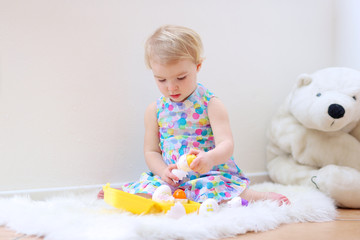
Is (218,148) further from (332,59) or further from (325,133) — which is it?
(332,59)

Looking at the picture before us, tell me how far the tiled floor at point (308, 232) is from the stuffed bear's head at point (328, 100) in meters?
0.38

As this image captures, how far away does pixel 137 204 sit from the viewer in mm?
1079

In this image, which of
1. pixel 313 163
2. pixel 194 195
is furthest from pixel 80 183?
pixel 313 163

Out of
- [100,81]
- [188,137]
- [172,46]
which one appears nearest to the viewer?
[172,46]

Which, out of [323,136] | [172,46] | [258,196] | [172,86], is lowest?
[258,196]

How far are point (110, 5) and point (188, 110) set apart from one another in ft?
1.59

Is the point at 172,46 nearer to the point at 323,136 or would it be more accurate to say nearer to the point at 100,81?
the point at 100,81

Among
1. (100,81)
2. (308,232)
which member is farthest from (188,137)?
(308,232)

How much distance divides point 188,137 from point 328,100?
50 cm

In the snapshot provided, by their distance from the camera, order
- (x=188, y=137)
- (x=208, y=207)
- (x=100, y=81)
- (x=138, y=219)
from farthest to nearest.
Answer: (x=100, y=81), (x=188, y=137), (x=208, y=207), (x=138, y=219)

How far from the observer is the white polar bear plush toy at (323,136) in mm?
1352

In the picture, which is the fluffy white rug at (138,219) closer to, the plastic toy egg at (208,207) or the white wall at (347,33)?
the plastic toy egg at (208,207)

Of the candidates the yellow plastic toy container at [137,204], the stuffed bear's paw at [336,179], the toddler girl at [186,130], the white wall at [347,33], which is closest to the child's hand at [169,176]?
the toddler girl at [186,130]

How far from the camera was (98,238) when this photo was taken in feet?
2.68
